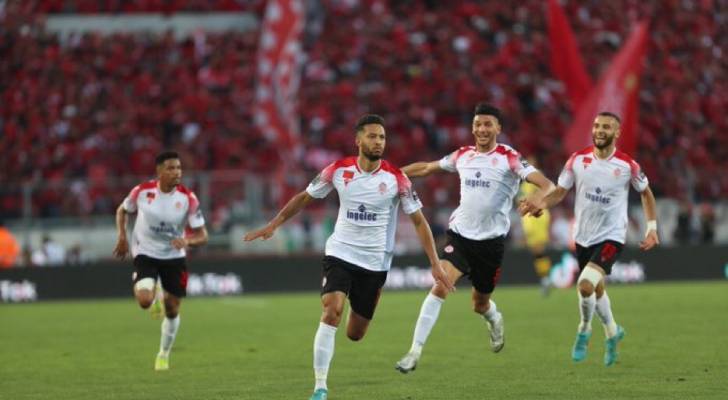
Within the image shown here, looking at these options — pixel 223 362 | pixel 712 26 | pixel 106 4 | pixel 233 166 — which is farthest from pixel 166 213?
pixel 712 26

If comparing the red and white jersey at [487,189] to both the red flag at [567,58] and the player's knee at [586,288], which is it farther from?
the red flag at [567,58]

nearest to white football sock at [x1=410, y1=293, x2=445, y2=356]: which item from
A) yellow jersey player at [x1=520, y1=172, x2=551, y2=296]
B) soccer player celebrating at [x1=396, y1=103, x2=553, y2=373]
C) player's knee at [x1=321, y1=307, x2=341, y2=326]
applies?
soccer player celebrating at [x1=396, y1=103, x2=553, y2=373]

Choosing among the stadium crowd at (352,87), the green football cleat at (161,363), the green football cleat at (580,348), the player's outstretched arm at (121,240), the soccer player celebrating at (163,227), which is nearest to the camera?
the green football cleat at (580,348)

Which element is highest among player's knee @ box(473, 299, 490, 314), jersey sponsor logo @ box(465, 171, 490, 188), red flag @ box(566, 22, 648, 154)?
red flag @ box(566, 22, 648, 154)

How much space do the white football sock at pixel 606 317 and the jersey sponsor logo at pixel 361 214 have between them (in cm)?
362

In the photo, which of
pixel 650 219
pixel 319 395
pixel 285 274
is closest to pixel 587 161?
pixel 650 219

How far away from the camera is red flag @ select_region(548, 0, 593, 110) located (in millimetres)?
32938

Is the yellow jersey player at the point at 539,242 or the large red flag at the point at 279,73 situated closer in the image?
the yellow jersey player at the point at 539,242

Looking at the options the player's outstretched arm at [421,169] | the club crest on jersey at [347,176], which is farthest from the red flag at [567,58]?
the club crest on jersey at [347,176]

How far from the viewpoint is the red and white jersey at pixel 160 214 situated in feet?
50.6

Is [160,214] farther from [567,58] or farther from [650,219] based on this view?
[567,58]

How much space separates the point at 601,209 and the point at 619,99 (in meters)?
18.9

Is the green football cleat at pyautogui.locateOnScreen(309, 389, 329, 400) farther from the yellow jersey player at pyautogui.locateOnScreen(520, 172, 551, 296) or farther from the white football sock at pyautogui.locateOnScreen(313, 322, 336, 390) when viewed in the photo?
the yellow jersey player at pyautogui.locateOnScreen(520, 172, 551, 296)

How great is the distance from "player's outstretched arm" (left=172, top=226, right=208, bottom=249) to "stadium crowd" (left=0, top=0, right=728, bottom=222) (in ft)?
57.1
